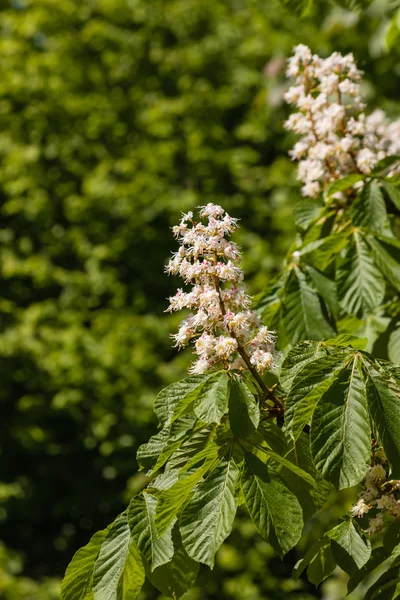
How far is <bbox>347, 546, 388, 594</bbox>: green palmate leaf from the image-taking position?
130cm

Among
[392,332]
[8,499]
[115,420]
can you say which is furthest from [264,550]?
[392,332]

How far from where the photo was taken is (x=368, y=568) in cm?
132

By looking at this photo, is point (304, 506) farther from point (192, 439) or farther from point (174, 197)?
point (174, 197)

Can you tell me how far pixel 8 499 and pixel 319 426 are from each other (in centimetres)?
445

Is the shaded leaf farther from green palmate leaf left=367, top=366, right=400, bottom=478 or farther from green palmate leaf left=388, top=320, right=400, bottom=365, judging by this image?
green palmate leaf left=367, top=366, right=400, bottom=478

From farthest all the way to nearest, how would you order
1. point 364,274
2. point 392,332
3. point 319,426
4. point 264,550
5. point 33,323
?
point 33,323
point 264,550
point 392,332
point 364,274
point 319,426

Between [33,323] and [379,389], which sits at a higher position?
[33,323]

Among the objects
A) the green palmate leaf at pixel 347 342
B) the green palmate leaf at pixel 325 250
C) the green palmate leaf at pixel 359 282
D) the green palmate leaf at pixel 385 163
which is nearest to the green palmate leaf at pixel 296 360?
the green palmate leaf at pixel 347 342

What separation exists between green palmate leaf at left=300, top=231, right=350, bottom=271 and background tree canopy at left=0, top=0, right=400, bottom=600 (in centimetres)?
317

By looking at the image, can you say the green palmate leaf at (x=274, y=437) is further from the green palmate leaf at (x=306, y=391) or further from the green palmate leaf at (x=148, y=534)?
the green palmate leaf at (x=148, y=534)

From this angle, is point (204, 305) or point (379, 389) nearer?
point (379, 389)

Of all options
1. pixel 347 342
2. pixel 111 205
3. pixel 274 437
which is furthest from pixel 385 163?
pixel 111 205

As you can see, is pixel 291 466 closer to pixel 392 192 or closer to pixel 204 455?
pixel 204 455

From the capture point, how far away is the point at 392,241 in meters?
1.68
